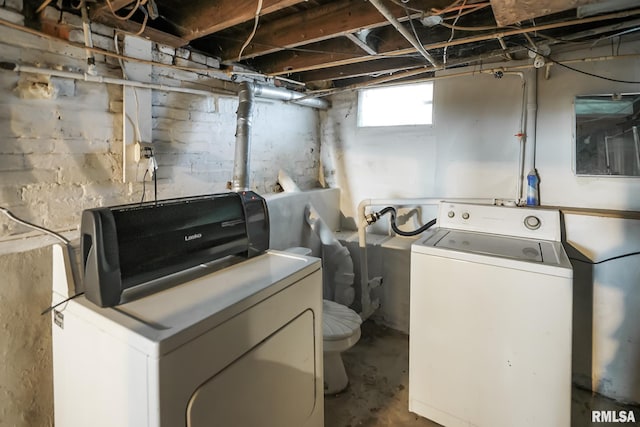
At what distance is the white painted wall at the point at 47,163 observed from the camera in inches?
52.3

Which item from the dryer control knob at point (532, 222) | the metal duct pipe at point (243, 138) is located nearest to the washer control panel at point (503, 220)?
the dryer control knob at point (532, 222)

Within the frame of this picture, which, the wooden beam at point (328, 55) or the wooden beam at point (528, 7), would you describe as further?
the wooden beam at point (328, 55)

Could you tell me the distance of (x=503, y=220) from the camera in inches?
78.7

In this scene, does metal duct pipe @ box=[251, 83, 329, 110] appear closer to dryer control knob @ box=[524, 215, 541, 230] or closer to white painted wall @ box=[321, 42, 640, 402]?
white painted wall @ box=[321, 42, 640, 402]

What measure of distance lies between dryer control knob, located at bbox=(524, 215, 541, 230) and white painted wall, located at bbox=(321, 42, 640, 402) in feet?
0.78

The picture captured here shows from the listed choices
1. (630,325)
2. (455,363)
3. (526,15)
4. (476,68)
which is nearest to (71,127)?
(526,15)

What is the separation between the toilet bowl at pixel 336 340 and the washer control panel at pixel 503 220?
850mm

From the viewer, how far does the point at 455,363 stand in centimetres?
171

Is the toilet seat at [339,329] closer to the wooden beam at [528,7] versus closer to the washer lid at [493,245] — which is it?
the washer lid at [493,245]

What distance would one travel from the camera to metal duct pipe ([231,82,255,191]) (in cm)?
208

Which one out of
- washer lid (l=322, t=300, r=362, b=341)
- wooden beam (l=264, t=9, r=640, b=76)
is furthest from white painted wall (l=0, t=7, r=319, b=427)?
washer lid (l=322, t=300, r=362, b=341)

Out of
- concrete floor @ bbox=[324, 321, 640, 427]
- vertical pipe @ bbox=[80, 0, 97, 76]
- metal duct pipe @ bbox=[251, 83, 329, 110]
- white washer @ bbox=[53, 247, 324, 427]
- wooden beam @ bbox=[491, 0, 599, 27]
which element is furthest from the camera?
metal duct pipe @ bbox=[251, 83, 329, 110]

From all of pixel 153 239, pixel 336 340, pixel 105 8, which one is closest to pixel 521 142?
pixel 336 340

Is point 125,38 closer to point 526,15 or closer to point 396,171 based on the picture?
point 526,15
